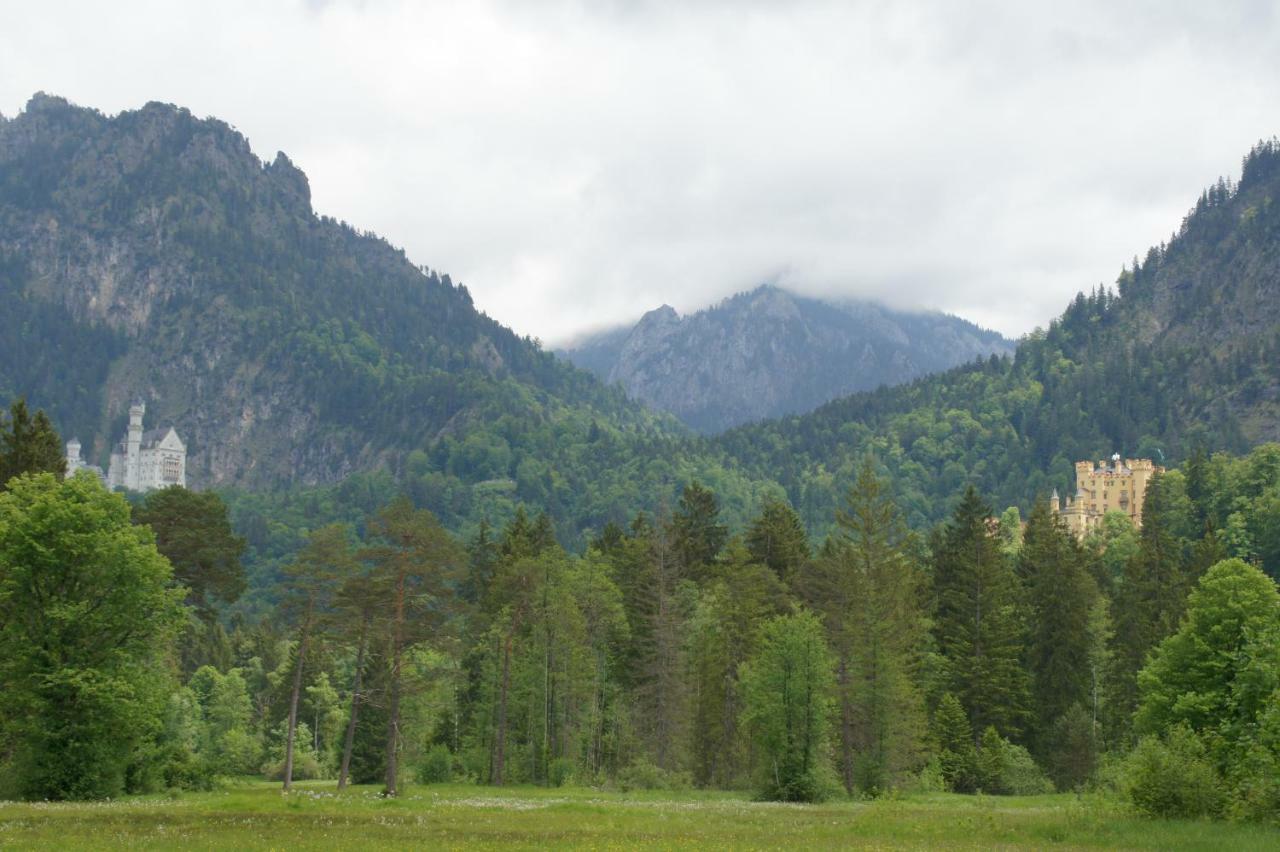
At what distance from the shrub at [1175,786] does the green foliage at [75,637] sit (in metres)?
34.5

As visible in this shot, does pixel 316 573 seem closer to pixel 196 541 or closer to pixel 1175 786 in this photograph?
pixel 196 541

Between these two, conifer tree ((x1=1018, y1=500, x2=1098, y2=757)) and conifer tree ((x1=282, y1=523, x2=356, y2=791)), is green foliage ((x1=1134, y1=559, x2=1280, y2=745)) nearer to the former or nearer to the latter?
conifer tree ((x1=1018, y1=500, x2=1098, y2=757))

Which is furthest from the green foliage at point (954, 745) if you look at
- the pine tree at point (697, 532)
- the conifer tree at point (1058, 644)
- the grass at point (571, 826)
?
the grass at point (571, 826)

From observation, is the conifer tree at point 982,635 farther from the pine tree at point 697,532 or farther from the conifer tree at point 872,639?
the pine tree at point 697,532

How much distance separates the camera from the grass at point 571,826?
31328 mm

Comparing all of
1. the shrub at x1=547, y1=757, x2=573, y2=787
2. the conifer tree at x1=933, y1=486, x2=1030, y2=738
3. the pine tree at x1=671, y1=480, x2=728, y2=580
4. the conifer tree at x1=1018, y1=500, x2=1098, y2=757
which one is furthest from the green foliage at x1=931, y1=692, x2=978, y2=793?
the shrub at x1=547, y1=757, x2=573, y2=787

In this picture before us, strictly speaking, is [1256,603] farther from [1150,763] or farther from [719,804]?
[719,804]

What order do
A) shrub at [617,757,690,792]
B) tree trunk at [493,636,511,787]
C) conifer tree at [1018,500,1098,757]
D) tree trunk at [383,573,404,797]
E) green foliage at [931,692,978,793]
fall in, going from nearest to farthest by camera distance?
tree trunk at [383,573,404,797] < shrub at [617,757,690,792] < tree trunk at [493,636,511,787] < green foliage at [931,692,978,793] < conifer tree at [1018,500,1098,757]

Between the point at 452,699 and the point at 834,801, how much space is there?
3874 centimetres

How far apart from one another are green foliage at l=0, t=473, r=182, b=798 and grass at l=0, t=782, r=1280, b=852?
8.93 feet

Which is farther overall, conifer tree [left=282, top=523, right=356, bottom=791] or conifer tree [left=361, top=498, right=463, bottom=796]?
conifer tree [left=282, top=523, right=356, bottom=791]

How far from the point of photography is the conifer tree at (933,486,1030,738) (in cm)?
8119

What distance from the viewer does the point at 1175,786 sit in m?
37.8

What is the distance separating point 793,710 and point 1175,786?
72.8 ft
